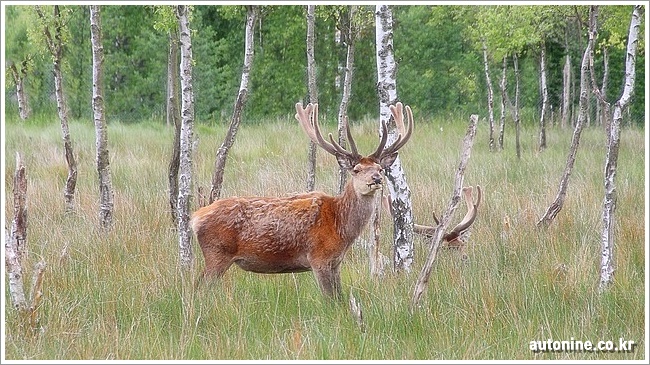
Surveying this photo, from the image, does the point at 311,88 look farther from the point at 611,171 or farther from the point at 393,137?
the point at 611,171

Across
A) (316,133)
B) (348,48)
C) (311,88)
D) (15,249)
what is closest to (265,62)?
(348,48)

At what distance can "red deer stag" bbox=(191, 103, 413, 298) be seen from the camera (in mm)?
5141

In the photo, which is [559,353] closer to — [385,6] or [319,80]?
[385,6]

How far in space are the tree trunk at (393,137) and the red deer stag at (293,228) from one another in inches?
23.3

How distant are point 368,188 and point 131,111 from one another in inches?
743

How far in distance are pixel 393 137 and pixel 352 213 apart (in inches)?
36.0

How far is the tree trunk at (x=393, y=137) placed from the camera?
5789mm

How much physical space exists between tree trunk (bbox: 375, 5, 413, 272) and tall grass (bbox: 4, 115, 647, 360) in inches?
11.3

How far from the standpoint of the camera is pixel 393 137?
5934 millimetres

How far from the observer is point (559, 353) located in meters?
4.50

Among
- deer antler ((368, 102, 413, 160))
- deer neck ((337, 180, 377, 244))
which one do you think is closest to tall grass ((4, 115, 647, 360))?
deer neck ((337, 180, 377, 244))

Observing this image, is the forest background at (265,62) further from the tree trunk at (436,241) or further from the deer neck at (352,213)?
the deer neck at (352,213)

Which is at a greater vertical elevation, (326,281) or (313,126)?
(313,126)

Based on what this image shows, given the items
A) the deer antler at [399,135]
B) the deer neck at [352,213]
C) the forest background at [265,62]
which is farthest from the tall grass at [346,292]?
the forest background at [265,62]
